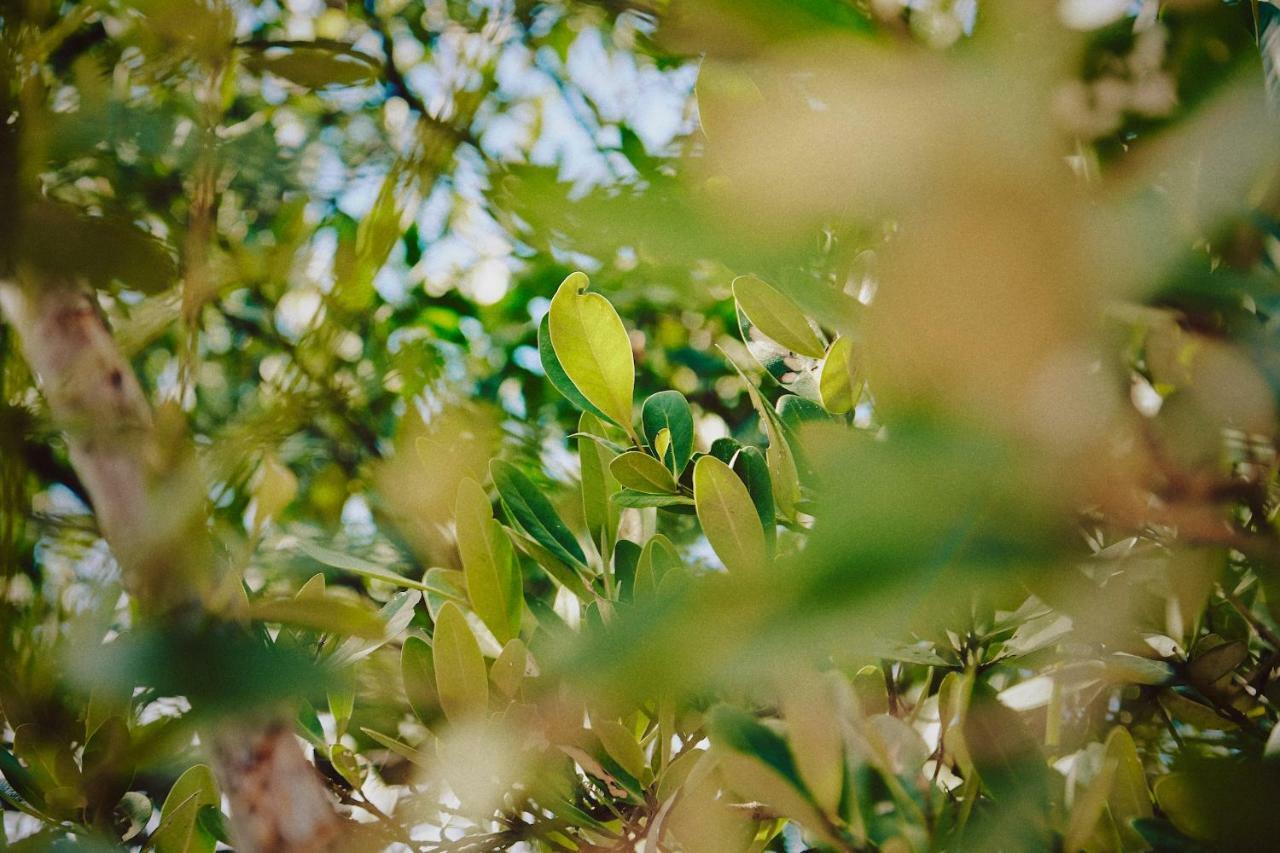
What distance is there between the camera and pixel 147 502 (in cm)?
45

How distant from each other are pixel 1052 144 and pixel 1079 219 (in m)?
0.02

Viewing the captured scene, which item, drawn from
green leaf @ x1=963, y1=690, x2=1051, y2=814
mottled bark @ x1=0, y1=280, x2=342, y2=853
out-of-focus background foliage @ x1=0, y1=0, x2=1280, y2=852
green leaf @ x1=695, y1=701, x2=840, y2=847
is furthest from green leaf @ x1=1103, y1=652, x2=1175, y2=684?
mottled bark @ x1=0, y1=280, x2=342, y2=853

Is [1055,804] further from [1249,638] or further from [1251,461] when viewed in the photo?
[1249,638]

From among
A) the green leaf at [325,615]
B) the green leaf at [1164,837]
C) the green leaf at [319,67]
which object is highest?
the green leaf at [319,67]

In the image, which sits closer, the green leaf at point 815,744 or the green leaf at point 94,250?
the green leaf at point 815,744

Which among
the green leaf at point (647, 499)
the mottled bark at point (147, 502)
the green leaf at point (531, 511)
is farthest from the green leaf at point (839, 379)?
the mottled bark at point (147, 502)

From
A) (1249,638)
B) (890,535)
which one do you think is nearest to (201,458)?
(890,535)

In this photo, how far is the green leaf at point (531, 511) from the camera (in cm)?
53

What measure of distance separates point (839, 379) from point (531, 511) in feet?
0.77

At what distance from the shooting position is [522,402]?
3.86ft

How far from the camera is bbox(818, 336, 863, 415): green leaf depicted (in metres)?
0.40

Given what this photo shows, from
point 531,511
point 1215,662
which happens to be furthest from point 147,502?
point 1215,662

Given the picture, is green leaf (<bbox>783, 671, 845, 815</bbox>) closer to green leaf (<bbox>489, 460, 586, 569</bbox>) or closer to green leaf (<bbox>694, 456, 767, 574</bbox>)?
green leaf (<bbox>694, 456, 767, 574</bbox>)

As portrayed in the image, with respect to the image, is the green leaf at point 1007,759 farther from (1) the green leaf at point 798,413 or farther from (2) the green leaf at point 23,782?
(2) the green leaf at point 23,782
